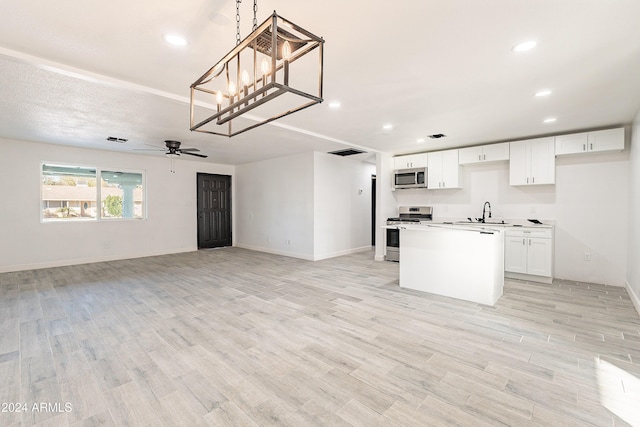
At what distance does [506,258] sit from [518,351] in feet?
10.1

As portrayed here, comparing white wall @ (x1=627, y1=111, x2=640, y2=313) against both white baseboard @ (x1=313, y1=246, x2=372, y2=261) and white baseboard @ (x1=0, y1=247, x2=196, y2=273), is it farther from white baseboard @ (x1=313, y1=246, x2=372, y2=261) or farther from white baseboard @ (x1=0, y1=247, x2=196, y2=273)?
white baseboard @ (x1=0, y1=247, x2=196, y2=273)

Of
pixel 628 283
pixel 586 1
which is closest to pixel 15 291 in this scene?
pixel 586 1

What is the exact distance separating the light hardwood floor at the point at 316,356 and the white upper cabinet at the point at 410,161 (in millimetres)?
3198

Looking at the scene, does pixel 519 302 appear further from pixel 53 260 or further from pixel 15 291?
pixel 53 260

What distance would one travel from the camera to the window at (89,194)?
617cm

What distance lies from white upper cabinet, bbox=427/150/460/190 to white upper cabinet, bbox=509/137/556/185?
1.00 metres

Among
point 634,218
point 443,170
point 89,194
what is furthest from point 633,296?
point 89,194

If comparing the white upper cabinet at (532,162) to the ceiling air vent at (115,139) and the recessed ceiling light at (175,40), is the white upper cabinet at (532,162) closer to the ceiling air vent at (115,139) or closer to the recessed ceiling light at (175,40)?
the recessed ceiling light at (175,40)

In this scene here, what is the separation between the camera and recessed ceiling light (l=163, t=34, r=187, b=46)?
2.25 meters

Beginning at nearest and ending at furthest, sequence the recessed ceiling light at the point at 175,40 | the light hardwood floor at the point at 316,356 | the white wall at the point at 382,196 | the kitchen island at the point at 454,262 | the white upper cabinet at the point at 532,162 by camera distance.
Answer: the light hardwood floor at the point at 316,356
the recessed ceiling light at the point at 175,40
the kitchen island at the point at 454,262
the white upper cabinet at the point at 532,162
the white wall at the point at 382,196

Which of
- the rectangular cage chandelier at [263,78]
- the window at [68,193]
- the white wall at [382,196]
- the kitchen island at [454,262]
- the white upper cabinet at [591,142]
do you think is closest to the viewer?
the rectangular cage chandelier at [263,78]

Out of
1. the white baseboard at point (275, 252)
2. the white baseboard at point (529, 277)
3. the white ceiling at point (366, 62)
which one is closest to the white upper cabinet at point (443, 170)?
the white ceiling at point (366, 62)

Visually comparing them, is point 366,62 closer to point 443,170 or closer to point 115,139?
point 443,170

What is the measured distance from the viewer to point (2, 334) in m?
2.89
